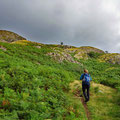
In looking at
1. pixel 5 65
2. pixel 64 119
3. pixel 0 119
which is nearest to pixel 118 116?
pixel 64 119

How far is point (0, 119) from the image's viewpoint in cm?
356

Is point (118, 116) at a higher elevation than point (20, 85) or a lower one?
lower

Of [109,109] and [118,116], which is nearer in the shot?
[118,116]

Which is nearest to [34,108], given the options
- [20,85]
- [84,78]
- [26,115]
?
[26,115]

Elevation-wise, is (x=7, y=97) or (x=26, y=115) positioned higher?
(x=7, y=97)

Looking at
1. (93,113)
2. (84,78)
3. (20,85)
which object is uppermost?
(84,78)

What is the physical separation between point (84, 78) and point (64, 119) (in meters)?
3.60

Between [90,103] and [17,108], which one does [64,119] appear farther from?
[90,103]

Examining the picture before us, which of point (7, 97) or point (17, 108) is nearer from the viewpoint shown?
point (17, 108)

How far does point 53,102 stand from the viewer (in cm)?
571

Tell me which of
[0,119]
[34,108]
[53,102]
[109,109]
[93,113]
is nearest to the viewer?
[0,119]

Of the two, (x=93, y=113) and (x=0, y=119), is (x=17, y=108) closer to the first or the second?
(x=0, y=119)

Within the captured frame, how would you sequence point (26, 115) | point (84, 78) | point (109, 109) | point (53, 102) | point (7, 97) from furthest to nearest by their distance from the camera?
point (84, 78), point (109, 109), point (53, 102), point (7, 97), point (26, 115)

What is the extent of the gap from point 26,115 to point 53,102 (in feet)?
6.20
